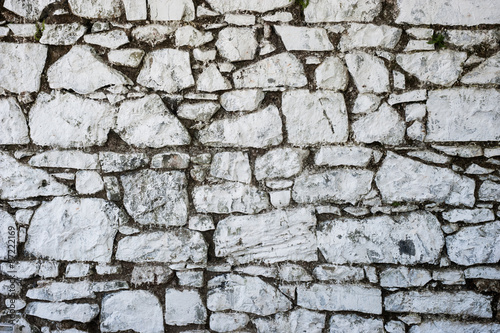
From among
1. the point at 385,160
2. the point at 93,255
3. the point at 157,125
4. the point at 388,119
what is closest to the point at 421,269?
the point at 385,160

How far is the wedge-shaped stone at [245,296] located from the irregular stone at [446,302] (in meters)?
0.79

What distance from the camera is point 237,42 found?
2.27 metres

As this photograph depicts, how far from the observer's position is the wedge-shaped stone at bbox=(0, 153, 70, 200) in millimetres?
2400

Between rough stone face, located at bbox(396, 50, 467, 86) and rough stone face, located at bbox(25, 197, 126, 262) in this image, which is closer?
rough stone face, located at bbox(396, 50, 467, 86)

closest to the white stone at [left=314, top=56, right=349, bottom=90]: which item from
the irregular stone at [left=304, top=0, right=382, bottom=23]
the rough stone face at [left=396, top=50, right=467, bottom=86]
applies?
the irregular stone at [left=304, top=0, right=382, bottom=23]

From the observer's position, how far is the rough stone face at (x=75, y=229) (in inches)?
94.3

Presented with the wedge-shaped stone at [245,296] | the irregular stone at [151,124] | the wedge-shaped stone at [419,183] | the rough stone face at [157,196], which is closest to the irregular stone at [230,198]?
the rough stone face at [157,196]

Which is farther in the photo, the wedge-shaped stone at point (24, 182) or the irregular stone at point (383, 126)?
the wedge-shaped stone at point (24, 182)

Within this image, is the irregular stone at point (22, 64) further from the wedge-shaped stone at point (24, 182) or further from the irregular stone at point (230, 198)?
the irregular stone at point (230, 198)

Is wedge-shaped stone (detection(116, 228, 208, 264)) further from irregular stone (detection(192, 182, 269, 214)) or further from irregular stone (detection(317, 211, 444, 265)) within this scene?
irregular stone (detection(317, 211, 444, 265))

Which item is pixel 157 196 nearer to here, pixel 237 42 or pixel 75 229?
pixel 75 229

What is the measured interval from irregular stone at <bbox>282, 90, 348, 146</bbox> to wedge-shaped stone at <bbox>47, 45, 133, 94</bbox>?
43.1 inches

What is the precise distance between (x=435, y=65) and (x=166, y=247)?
2151 mm

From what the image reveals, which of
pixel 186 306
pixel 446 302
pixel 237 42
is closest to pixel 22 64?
pixel 237 42
